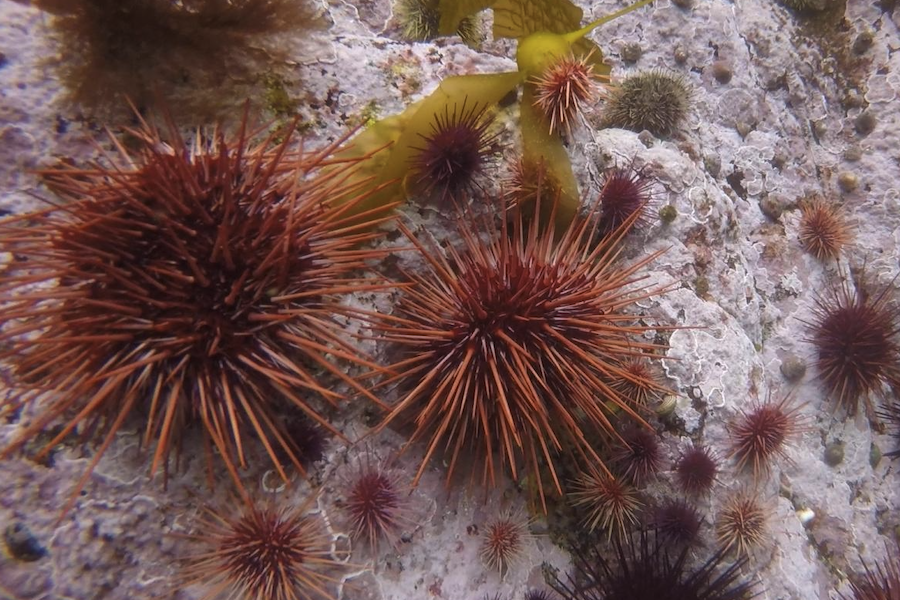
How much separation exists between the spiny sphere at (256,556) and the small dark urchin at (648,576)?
5.07 ft

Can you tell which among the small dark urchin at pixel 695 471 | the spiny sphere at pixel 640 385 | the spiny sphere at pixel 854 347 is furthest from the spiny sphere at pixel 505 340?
the spiny sphere at pixel 854 347

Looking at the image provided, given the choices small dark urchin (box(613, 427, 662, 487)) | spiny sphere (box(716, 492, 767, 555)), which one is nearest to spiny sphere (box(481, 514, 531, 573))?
small dark urchin (box(613, 427, 662, 487))

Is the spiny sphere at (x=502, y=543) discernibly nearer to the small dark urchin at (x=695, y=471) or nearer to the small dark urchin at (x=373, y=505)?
the small dark urchin at (x=373, y=505)

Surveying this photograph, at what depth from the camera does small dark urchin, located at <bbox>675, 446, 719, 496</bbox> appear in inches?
128

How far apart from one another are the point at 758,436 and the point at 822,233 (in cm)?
235

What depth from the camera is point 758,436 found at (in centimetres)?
347

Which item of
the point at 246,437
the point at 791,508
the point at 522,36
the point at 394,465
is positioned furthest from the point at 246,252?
the point at 791,508

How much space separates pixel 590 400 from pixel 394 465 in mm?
1106

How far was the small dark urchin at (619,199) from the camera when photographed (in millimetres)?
3303

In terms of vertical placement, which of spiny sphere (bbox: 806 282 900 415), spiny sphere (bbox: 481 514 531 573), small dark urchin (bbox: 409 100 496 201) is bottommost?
spiny sphere (bbox: 481 514 531 573)

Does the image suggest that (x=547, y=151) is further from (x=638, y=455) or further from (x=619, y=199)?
(x=638, y=455)

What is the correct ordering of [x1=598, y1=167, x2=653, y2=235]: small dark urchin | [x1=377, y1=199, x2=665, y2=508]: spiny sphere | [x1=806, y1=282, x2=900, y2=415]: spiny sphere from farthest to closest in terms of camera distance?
[x1=806, y1=282, x2=900, y2=415]: spiny sphere < [x1=598, y1=167, x2=653, y2=235]: small dark urchin < [x1=377, y1=199, x2=665, y2=508]: spiny sphere

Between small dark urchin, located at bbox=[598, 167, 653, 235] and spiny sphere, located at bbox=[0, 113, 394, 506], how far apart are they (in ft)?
5.68

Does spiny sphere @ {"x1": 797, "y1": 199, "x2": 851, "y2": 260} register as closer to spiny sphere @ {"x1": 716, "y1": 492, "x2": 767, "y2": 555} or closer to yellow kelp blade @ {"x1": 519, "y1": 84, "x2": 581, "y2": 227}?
spiny sphere @ {"x1": 716, "y1": 492, "x2": 767, "y2": 555}
